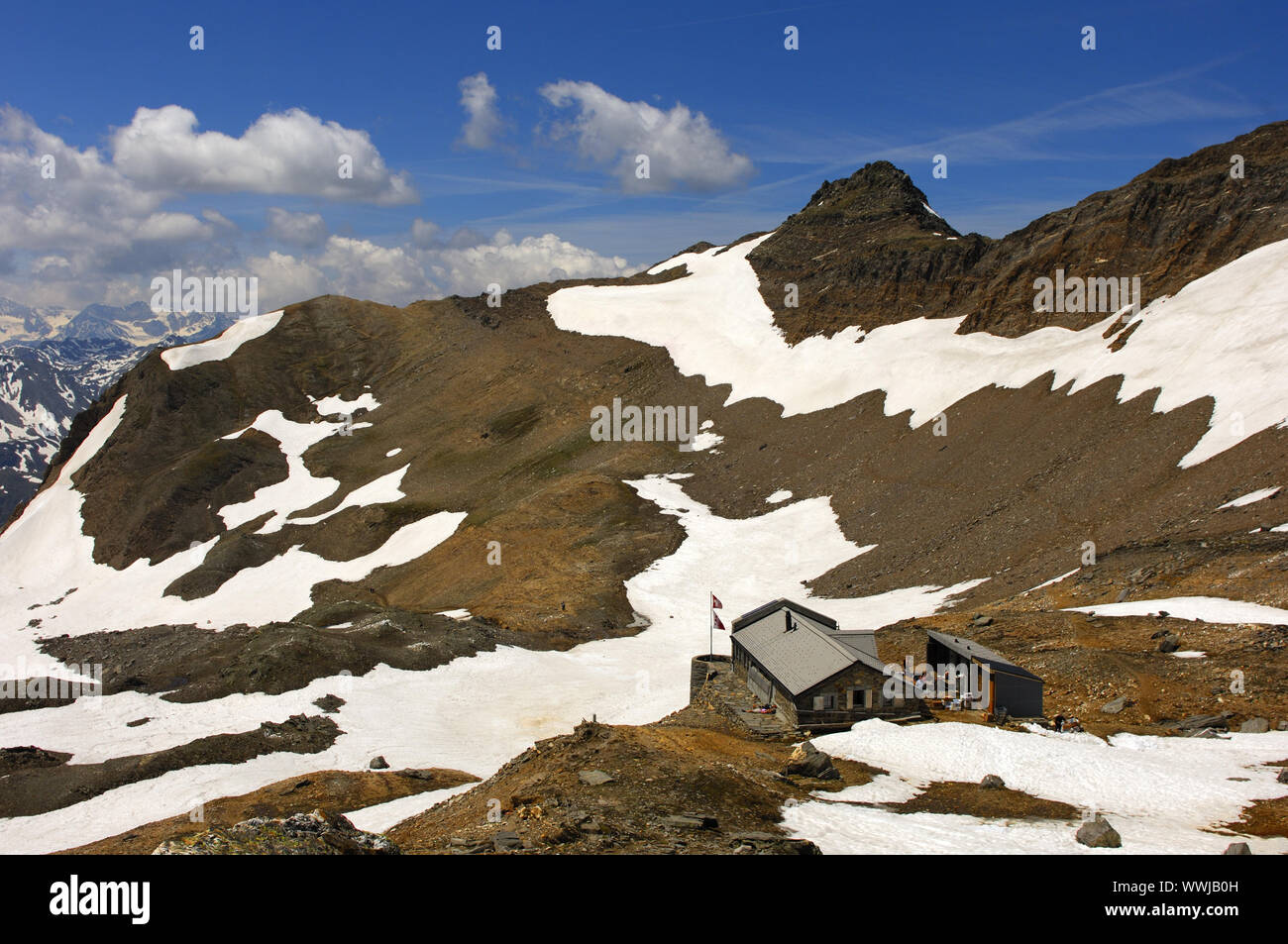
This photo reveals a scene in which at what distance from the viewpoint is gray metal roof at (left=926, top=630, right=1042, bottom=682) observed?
27.1 m

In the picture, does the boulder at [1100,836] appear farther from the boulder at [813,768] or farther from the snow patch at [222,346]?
the snow patch at [222,346]

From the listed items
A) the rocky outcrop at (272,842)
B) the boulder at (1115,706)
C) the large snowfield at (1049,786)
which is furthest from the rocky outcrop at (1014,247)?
the rocky outcrop at (272,842)

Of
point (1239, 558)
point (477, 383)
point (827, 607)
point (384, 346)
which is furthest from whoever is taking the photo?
point (384, 346)

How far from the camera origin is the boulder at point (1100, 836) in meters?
15.8

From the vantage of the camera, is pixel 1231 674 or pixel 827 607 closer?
pixel 1231 674

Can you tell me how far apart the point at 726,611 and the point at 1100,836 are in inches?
1334

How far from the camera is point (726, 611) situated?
49438mm

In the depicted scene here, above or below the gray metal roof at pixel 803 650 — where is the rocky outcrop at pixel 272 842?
above

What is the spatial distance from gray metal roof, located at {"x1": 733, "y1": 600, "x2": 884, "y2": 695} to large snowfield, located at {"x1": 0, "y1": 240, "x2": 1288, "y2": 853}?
2.44 m

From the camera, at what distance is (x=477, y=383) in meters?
107

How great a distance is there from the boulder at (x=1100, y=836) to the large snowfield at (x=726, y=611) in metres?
0.41
